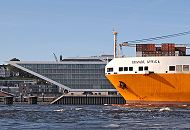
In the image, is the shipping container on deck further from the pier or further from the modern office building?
the modern office building

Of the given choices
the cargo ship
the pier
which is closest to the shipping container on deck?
the cargo ship

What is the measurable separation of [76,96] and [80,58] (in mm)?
43432

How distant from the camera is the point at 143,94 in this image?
76.7 meters

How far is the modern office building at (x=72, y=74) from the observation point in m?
141

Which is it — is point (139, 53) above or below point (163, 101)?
above

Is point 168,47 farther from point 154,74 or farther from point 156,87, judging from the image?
point 156,87

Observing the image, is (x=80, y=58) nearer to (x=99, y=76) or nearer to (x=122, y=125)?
(x=99, y=76)

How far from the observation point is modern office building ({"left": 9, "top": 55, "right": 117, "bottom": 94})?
141000mm

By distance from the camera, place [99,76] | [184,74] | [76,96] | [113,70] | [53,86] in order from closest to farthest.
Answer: [184,74] → [113,70] → [76,96] → [99,76] → [53,86]

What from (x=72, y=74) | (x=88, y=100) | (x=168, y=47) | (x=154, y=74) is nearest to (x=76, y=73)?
(x=72, y=74)

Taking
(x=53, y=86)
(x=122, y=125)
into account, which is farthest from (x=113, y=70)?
(x=53, y=86)

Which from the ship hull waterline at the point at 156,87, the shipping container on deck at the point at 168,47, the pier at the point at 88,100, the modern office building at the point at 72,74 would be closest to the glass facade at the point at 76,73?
the modern office building at the point at 72,74

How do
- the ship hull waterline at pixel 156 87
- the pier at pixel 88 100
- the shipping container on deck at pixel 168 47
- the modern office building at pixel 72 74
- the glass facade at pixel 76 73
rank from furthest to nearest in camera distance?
the glass facade at pixel 76 73 < the modern office building at pixel 72 74 < the pier at pixel 88 100 < the shipping container on deck at pixel 168 47 < the ship hull waterline at pixel 156 87

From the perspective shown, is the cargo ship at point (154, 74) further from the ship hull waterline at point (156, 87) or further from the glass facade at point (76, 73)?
the glass facade at point (76, 73)
